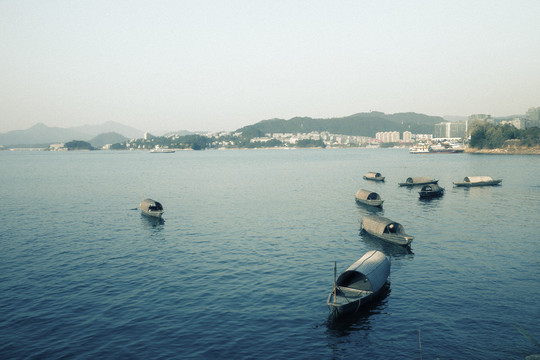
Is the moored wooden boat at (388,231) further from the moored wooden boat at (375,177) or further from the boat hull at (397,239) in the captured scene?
the moored wooden boat at (375,177)

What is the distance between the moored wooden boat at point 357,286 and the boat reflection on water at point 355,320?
15.7 inches

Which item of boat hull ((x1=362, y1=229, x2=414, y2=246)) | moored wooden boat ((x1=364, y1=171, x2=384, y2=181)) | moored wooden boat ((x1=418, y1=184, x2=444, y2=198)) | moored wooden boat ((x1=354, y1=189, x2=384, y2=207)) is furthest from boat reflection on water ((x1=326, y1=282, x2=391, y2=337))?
moored wooden boat ((x1=364, y1=171, x2=384, y2=181))

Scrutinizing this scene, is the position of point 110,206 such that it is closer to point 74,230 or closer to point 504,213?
point 74,230

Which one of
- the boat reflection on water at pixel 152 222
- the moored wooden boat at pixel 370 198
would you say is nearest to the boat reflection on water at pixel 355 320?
the boat reflection on water at pixel 152 222

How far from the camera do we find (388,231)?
51.1 metres

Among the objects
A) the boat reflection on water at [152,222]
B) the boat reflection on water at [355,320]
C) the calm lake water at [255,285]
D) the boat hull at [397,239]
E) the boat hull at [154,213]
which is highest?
the boat hull at [154,213]

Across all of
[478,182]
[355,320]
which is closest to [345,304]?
[355,320]

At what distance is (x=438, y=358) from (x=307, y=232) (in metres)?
34.8

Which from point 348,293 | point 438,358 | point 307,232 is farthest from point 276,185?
point 438,358

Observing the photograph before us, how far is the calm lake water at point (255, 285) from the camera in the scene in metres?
25.7

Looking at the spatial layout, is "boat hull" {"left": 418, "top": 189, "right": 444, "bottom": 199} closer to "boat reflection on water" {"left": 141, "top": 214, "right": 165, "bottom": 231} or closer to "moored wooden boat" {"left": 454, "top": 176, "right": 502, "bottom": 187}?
"moored wooden boat" {"left": 454, "top": 176, "right": 502, "bottom": 187}

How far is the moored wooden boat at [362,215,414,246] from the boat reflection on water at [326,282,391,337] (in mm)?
16499

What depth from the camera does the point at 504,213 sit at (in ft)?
232

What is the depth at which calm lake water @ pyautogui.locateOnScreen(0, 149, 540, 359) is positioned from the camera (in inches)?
1013
